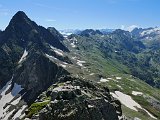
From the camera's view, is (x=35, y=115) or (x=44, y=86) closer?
(x=35, y=115)

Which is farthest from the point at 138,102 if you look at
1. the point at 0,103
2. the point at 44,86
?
the point at 0,103

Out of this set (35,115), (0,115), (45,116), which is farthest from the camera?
(0,115)

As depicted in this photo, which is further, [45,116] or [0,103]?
[0,103]

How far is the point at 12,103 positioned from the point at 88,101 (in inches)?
5390

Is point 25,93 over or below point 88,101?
below

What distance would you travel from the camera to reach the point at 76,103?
54.0m

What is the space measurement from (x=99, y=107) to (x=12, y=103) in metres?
136

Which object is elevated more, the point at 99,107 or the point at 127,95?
the point at 99,107

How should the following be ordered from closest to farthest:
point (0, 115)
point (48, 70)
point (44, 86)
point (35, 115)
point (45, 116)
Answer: point (45, 116) → point (35, 115) → point (0, 115) → point (44, 86) → point (48, 70)

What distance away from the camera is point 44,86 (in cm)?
18488

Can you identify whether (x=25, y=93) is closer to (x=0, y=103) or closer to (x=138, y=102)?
(x=0, y=103)

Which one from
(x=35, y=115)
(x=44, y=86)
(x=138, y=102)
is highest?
(x=35, y=115)

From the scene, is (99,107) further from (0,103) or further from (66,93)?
(0,103)

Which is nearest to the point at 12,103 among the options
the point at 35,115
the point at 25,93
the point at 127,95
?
the point at 25,93
